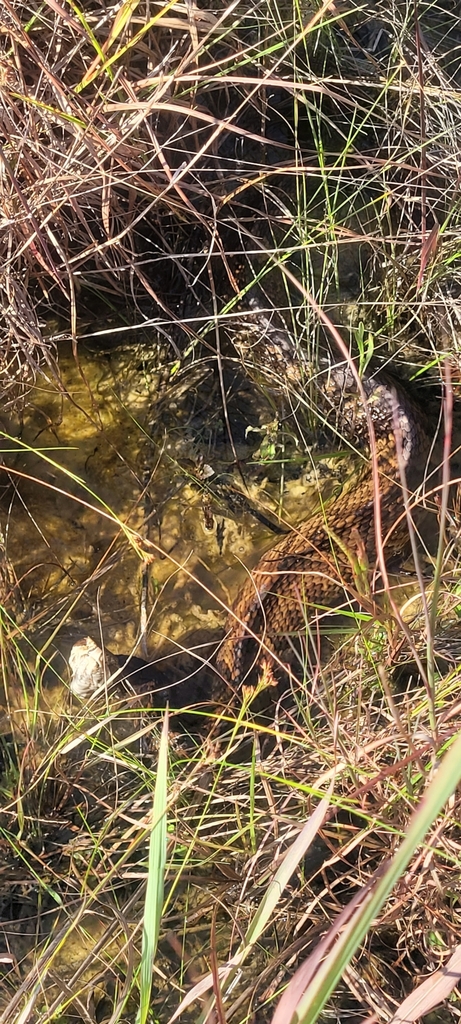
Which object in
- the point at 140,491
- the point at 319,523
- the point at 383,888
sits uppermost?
the point at 383,888

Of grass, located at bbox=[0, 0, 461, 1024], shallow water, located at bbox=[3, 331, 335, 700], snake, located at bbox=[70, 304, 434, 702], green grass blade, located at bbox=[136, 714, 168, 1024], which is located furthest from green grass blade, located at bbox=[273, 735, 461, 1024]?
shallow water, located at bbox=[3, 331, 335, 700]

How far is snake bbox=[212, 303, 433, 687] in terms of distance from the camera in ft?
7.81

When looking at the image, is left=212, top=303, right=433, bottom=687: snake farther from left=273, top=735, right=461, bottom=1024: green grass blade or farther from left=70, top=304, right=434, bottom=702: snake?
left=273, top=735, right=461, bottom=1024: green grass blade

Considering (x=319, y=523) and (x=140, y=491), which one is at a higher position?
(x=140, y=491)

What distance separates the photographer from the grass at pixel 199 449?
6.07 ft

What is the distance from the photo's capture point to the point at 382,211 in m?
2.26

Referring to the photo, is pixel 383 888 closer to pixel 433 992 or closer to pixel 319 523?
pixel 433 992

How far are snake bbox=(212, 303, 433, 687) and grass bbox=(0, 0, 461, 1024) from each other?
8cm

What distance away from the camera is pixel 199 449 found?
8.22 ft

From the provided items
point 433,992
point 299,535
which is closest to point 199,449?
point 299,535

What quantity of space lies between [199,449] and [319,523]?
545 mm

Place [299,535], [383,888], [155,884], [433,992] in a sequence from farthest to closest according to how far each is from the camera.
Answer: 1. [299,535]
2. [433,992]
3. [155,884]
4. [383,888]

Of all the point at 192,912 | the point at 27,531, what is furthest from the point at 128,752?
the point at 27,531

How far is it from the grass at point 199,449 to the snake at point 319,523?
→ 8 cm
